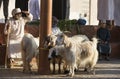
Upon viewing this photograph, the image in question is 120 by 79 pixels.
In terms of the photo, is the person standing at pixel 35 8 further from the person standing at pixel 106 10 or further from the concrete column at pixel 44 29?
the concrete column at pixel 44 29

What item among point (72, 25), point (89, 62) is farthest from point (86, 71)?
point (72, 25)

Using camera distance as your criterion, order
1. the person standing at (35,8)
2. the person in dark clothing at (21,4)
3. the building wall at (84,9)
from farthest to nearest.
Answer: the building wall at (84,9), the person in dark clothing at (21,4), the person standing at (35,8)

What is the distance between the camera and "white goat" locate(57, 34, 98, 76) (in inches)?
506

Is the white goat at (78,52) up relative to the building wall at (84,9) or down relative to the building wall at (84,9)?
down

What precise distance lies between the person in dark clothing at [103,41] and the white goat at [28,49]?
3420 mm

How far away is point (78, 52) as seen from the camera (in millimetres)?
13086

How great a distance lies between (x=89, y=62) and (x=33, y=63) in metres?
1.57

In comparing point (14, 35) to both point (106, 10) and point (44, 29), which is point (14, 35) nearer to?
point (44, 29)

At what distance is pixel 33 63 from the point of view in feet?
46.3

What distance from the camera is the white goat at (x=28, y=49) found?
1340 centimetres

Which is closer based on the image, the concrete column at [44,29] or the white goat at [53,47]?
the white goat at [53,47]

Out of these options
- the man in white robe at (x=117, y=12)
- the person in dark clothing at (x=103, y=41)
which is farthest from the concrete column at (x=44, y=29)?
the person in dark clothing at (x=103, y=41)

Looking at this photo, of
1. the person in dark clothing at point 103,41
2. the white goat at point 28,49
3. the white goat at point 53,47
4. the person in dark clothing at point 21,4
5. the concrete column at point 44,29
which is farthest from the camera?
the person in dark clothing at point 21,4

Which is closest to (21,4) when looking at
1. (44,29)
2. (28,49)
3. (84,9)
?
(84,9)
